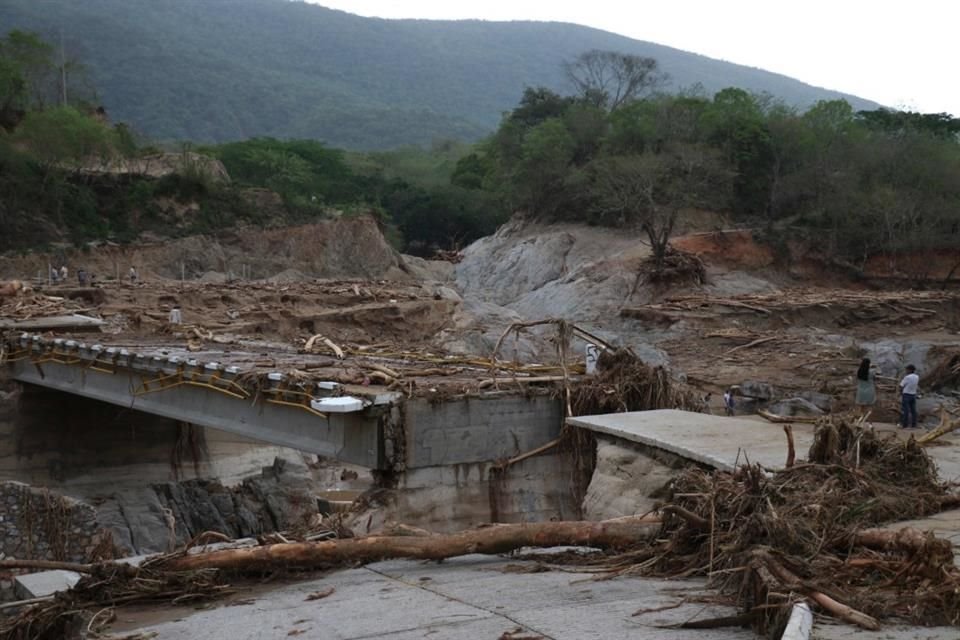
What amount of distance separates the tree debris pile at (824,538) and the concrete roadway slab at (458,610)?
0.29 meters

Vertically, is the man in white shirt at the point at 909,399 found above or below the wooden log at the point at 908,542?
below

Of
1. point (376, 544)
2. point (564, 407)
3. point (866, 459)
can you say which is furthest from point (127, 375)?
point (866, 459)

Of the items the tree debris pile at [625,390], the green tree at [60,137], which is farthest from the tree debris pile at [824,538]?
the green tree at [60,137]

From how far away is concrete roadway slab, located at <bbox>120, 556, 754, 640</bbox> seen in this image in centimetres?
652

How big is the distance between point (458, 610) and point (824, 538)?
2.39m

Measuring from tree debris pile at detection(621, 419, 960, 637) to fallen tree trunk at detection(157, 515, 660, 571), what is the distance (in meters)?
0.47

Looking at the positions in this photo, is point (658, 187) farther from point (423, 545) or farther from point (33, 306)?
point (423, 545)

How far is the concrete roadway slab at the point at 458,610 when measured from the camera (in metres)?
6.52

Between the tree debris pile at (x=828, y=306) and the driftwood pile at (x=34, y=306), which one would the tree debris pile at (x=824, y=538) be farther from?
the tree debris pile at (x=828, y=306)

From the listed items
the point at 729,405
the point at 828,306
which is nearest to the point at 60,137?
the point at 828,306

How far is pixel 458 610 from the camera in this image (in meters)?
7.14

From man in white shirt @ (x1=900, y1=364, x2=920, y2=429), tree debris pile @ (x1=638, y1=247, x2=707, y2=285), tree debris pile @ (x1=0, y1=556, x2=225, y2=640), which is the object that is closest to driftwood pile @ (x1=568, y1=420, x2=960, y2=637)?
tree debris pile @ (x1=0, y1=556, x2=225, y2=640)

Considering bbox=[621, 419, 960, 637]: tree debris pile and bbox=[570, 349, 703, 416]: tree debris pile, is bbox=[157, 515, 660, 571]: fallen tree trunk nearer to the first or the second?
bbox=[621, 419, 960, 637]: tree debris pile

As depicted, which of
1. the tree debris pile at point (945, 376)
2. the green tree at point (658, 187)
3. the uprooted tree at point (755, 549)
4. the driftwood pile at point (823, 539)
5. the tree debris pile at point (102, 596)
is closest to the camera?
the driftwood pile at point (823, 539)
